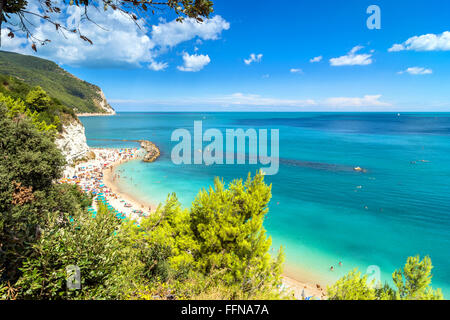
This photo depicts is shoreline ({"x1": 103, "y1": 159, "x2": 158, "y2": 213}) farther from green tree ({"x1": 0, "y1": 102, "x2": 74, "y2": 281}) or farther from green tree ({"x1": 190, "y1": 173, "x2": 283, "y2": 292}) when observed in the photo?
green tree ({"x1": 190, "y1": 173, "x2": 283, "y2": 292})

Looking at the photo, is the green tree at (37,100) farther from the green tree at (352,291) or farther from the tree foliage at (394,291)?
the tree foliage at (394,291)

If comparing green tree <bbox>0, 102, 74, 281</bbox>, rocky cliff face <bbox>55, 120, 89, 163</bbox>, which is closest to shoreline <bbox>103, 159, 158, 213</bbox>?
rocky cliff face <bbox>55, 120, 89, 163</bbox>


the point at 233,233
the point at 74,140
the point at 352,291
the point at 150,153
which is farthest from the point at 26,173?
the point at 150,153

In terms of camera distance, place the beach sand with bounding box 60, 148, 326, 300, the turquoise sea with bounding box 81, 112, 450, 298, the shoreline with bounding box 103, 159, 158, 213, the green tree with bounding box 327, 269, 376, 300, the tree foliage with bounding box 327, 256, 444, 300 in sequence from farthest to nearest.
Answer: the shoreline with bounding box 103, 159, 158, 213 → the turquoise sea with bounding box 81, 112, 450, 298 → the beach sand with bounding box 60, 148, 326, 300 → the tree foliage with bounding box 327, 256, 444, 300 → the green tree with bounding box 327, 269, 376, 300

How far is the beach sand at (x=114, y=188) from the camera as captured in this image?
61.2ft

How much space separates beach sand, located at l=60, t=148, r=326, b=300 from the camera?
61.2ft

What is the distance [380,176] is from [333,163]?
11.2 metres

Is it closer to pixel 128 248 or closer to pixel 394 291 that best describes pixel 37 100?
pixel 128 248

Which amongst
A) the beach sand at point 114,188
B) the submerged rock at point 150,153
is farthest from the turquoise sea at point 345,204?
the submerged rock at point 150,153

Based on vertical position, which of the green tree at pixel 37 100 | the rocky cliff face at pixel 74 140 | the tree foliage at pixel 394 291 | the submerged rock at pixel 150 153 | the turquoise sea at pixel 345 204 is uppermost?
the green tree at pixel 37 100

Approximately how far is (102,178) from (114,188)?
19.7 ft
